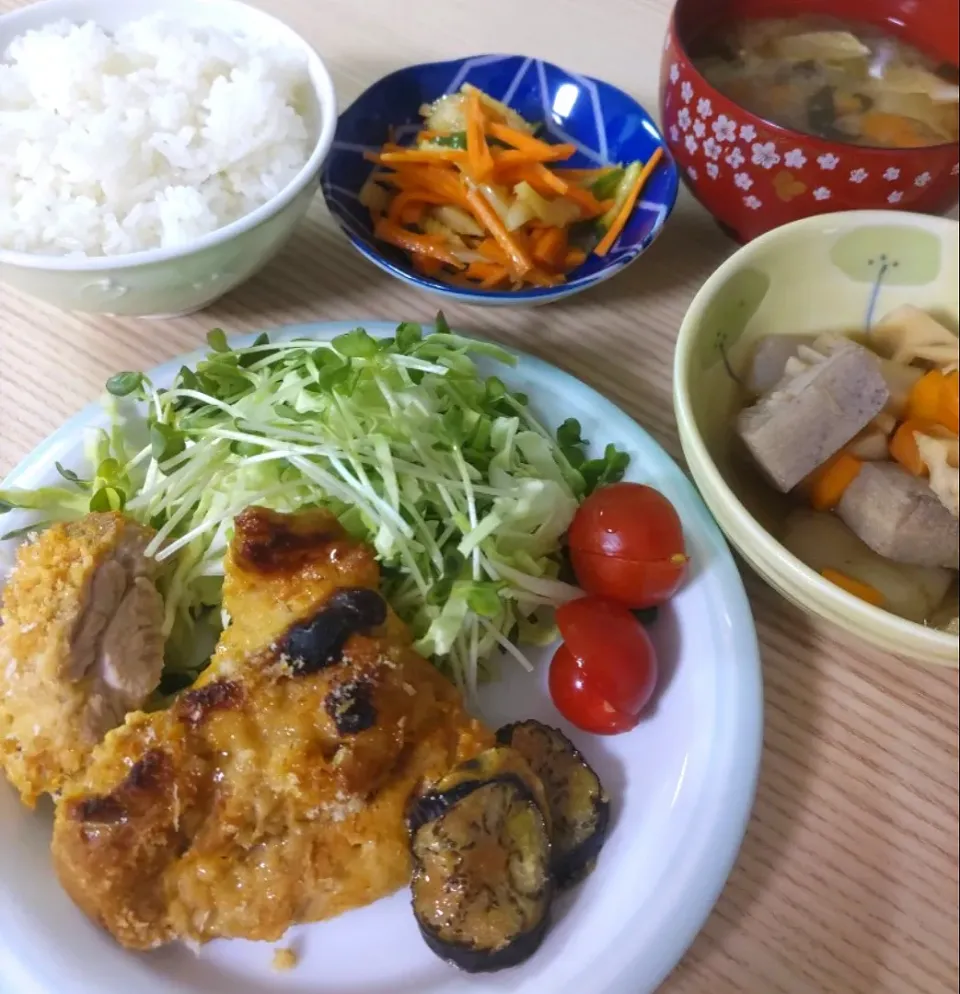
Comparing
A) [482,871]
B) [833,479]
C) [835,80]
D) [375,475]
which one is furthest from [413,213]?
[482,871]

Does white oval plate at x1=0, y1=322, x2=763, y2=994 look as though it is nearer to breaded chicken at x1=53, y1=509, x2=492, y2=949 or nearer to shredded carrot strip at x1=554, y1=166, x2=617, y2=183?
breaded chicken at x1=53, y1=509, x2=492, y2=949

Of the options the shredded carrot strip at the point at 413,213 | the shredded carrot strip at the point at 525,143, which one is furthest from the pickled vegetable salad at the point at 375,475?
the shredded carrot strip at the point at 525,143

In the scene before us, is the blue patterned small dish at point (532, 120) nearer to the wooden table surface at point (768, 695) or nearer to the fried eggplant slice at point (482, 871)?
the wooden table surface at point (768, 695)

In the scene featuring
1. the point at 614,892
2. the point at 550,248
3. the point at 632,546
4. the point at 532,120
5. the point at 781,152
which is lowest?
the point at 614,892

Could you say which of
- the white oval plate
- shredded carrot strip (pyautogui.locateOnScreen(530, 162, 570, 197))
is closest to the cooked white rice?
shredded carrot strip (pyautogui.locateOnScreen(530, 162, 570, 197))

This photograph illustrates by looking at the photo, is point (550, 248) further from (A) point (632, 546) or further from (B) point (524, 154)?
(A) point (632, 546)

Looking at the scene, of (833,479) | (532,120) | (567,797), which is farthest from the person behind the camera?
(532,120)

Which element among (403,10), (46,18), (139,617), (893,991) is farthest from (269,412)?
(403,10)
